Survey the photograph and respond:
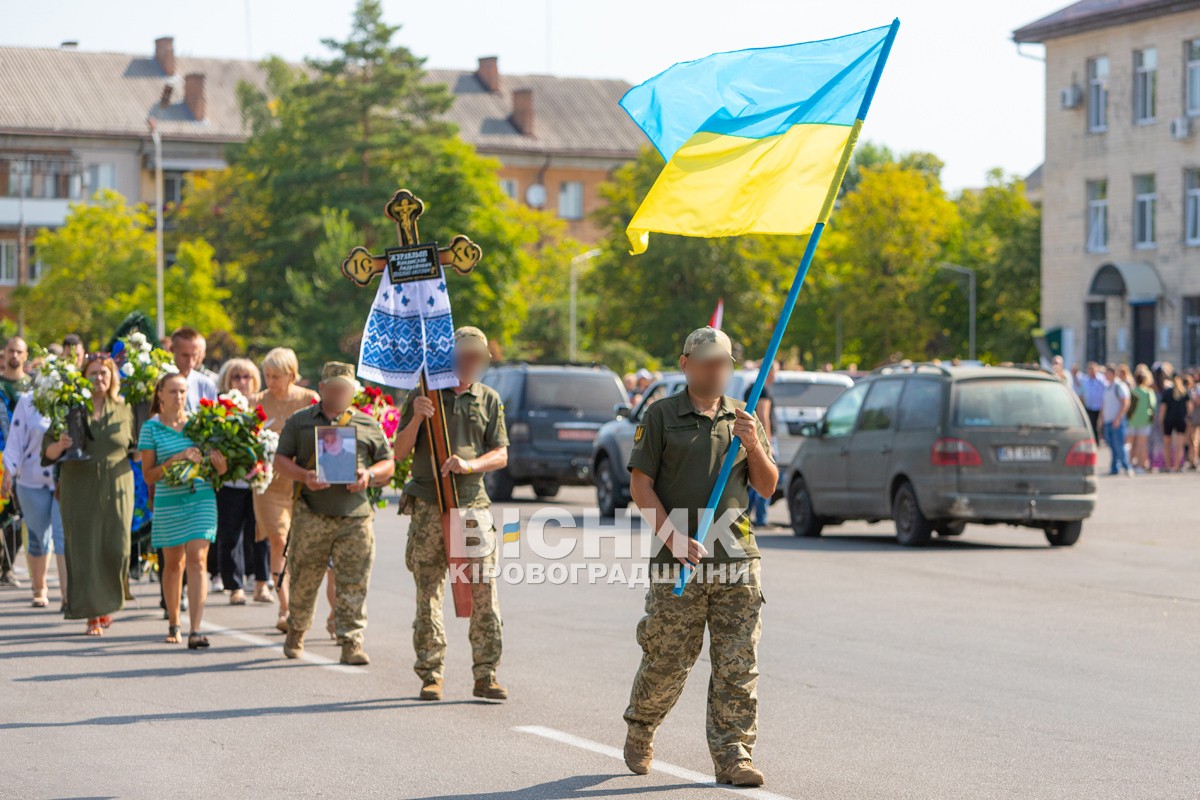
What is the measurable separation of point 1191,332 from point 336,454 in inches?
1609

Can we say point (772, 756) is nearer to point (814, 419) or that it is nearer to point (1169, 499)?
point (814, 419)

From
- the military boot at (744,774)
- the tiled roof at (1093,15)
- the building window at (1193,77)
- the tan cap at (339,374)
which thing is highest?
the tiled roof at (1093,15)

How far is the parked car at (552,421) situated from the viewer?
25.2 m

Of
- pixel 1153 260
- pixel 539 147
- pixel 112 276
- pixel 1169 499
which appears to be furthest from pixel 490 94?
pixel 1169 499

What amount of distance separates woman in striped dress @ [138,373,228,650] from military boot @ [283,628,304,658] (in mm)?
664

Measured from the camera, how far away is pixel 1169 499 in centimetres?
2614

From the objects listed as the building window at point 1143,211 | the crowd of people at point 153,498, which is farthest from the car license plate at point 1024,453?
the building window at point 1143,211

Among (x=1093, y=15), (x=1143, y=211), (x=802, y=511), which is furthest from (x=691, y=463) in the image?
(x=1093, y=15)

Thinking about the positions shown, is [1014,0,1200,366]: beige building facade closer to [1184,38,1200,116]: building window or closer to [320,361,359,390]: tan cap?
[1184,38,1200,116]: building window

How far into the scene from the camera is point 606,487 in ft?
75.5

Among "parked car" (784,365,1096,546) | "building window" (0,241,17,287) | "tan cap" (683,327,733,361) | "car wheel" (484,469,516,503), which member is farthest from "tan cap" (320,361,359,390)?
"building window" (0,241,17,287)

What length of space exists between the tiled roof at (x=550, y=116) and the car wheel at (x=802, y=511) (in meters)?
81.6

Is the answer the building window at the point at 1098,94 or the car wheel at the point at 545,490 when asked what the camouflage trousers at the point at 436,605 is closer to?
the car wheel at the point at 545,490

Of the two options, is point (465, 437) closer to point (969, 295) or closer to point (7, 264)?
point (969, 295)
